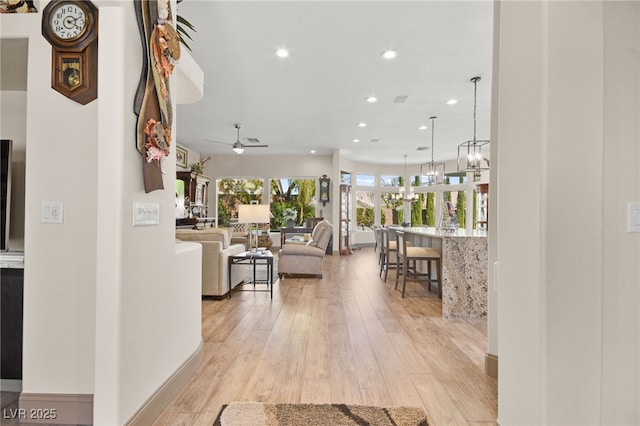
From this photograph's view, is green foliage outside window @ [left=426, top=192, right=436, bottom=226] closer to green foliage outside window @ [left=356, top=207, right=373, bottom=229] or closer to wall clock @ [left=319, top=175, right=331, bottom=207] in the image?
green foliage outside window @ [left=356, top=207, right=373, bottom=229]

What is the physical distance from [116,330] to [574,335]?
1.94 meters

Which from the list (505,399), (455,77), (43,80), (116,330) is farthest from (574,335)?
(455,77)

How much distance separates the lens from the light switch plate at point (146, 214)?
1.53 metres

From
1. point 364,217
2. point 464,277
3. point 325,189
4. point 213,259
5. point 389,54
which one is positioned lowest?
point 464,277

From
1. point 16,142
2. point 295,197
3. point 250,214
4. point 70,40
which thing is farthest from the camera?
point 295,197

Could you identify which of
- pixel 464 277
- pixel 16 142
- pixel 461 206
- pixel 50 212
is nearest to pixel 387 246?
pixel 464 277

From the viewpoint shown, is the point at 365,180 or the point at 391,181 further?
the point at 391,181

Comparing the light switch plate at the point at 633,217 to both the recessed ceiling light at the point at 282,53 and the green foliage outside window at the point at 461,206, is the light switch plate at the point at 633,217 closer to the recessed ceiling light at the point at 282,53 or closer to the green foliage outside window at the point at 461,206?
the recessed ceiling light at the point at 282,53

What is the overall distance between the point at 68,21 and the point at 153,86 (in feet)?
1.36

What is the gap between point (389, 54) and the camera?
3570 mm

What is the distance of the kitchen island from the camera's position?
3.44 meters

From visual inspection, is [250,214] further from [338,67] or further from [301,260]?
[338,67]

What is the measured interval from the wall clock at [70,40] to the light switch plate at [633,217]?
244 centimetres

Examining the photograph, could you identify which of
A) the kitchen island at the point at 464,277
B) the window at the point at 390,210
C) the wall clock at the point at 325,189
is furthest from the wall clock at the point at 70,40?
the window at the point at 390,210
